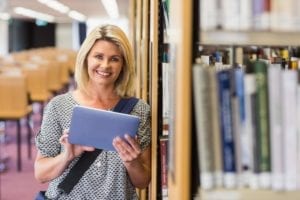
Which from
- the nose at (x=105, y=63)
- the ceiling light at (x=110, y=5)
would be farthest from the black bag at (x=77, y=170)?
the ceiling light at (x=110, y=5)

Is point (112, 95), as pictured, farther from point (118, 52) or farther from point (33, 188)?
point (33, 188)

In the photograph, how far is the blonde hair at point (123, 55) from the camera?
221 centimetres

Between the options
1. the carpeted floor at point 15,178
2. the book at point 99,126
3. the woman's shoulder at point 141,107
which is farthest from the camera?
the carpeted floor at point 15,178

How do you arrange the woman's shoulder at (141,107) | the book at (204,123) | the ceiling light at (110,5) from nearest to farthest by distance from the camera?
the book at (204,123), the woman's shoulder at (141,107), the ceiling light at (110,5)

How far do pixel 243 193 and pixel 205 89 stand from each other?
0.24 meters

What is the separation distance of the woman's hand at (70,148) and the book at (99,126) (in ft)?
0.16

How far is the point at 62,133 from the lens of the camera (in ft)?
7.11

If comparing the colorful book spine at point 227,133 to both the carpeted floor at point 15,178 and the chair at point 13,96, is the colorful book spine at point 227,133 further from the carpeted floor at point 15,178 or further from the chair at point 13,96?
the chair at point 13,96

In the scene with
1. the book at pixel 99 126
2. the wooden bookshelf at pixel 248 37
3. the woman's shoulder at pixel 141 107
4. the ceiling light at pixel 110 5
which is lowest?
the book at pixel 99 126

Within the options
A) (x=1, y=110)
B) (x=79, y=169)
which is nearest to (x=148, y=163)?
(x=79, y=169)

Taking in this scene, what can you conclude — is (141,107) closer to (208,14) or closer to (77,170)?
(77,170)

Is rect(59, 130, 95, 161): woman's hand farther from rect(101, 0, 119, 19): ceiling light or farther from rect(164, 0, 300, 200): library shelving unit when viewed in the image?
rect(101, 0, 119, 19): ceiling light

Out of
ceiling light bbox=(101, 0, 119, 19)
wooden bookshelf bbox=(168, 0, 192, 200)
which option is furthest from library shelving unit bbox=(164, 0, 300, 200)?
ceiling light bbox=(101, 0, 119, 19)

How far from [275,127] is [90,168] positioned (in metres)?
1.15
